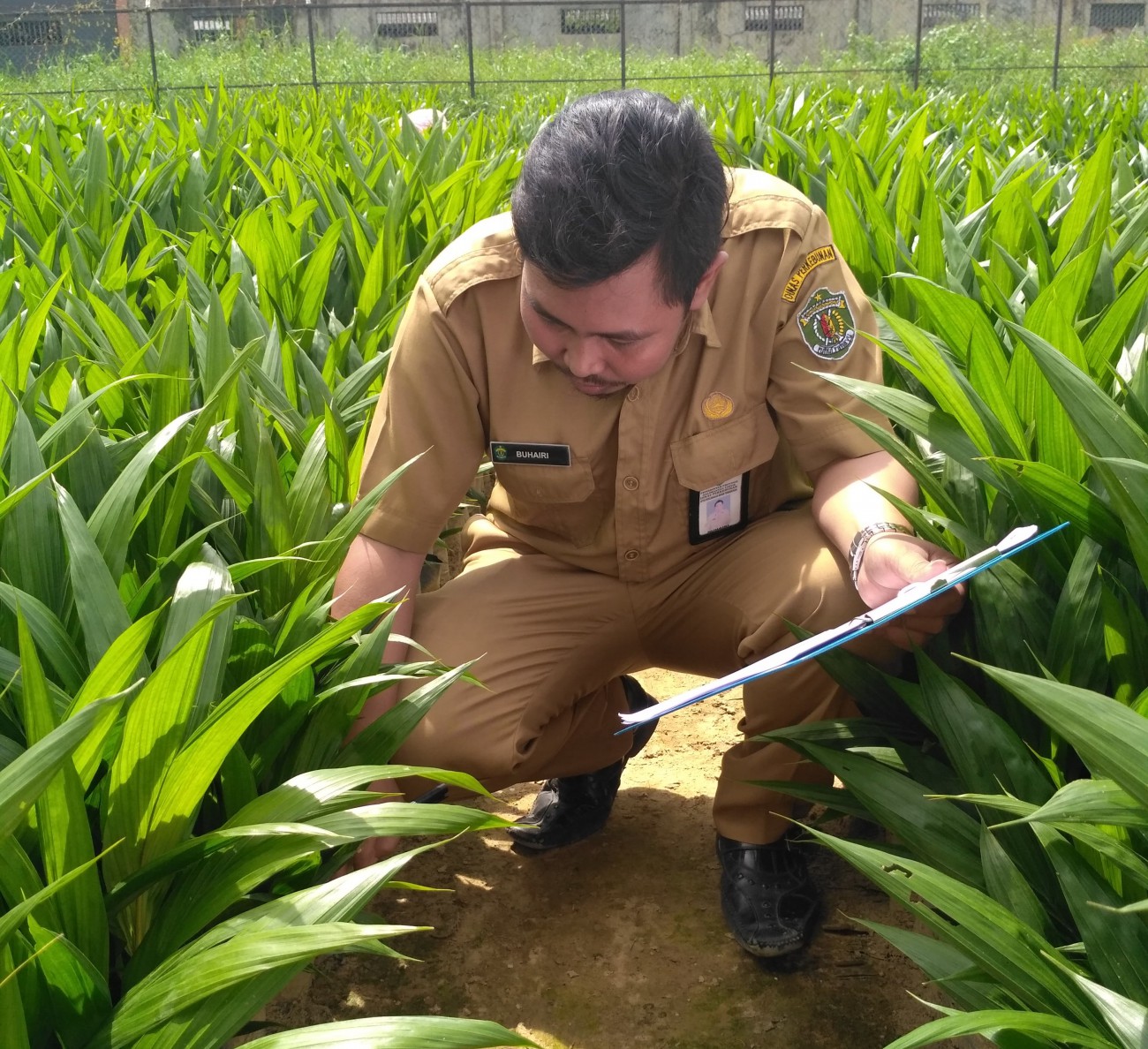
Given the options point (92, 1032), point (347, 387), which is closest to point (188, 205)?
point (347, 387)

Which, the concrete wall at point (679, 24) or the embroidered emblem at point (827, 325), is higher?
the concrete wall at point (679, 24)

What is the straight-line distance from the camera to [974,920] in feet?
3.51

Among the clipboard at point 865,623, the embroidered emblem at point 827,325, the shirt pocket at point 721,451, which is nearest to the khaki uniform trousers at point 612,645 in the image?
the shirt pocket at point 721,451

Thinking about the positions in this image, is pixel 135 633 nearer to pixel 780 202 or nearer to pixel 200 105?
pixel 780 202

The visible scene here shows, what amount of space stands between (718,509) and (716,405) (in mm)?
166

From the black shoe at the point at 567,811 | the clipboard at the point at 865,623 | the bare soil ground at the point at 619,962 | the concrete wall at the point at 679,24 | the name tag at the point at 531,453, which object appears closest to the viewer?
the clipboard at the point at 865,623

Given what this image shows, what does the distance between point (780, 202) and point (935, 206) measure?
1.92ft

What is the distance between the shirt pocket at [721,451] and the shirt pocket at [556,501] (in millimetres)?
133

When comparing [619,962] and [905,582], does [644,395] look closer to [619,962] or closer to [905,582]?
[905,582]

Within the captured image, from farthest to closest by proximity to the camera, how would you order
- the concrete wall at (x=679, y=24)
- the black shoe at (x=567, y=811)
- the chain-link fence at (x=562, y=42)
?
the concrete wall at (x=679, y=24) < the chain-link fence at (x=562, y=42) < the black shoe at (x=567, y=811)

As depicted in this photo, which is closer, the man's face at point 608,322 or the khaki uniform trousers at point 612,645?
the man's face at point 608,322

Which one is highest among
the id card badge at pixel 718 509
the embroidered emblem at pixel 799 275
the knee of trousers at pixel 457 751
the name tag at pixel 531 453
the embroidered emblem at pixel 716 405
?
the embroidered emblem at pixel 799 275

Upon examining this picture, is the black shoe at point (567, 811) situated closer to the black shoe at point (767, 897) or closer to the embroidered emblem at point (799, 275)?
the black shoe at point (767, 897)

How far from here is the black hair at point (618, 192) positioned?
4.72 feet
